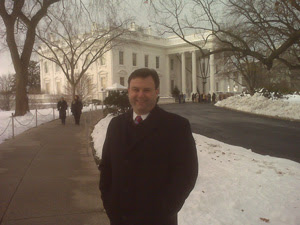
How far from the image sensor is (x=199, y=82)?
74.5 meters

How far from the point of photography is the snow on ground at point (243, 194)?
428cm

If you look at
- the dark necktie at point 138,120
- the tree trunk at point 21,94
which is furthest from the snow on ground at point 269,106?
the dark necktie at point 138,120

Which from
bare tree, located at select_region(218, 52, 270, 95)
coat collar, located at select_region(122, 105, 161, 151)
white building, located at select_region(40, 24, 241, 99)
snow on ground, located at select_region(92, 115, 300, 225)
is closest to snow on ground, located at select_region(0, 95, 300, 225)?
snow on ground, located at select_region(92, 115, 300, 225)

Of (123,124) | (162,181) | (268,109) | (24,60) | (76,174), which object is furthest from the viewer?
(268,109)

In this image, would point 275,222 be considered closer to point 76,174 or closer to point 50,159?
point 76,174

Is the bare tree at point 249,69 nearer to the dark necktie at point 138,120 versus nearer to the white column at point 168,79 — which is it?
the white column at point 168,79

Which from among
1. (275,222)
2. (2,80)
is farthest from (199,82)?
(275,222)

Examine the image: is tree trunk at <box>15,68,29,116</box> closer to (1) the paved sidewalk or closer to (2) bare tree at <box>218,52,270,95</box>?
(1) the paved sidewalk

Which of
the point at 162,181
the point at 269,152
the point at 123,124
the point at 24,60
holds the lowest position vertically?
the point at 269,152

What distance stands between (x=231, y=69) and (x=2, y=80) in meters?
46.4

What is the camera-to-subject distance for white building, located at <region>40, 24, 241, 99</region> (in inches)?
2325

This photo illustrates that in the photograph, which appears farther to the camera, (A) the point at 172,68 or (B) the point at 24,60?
(A) the point at 172,68

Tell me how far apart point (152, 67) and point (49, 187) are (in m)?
60.0

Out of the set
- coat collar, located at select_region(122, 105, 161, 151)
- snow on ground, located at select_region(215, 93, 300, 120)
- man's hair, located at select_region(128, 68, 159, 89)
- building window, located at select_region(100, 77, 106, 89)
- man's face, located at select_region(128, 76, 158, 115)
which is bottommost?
snow on ground, located at select_region(215, 93, 300, 120)
